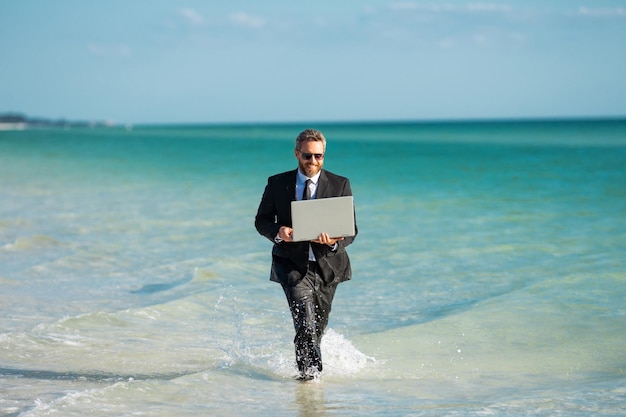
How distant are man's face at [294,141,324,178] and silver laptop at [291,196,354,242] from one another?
0.31m

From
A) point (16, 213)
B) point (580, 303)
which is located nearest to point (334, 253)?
point (580, 303)

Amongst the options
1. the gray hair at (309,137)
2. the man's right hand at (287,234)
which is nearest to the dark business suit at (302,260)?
the man's right hand at (287,234)

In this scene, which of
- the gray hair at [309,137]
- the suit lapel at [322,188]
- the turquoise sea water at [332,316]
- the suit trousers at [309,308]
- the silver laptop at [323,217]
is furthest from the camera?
the turquoise sea water at [332,316]

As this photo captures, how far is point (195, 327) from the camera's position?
8.91m

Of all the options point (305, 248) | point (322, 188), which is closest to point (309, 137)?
point (322, 188)

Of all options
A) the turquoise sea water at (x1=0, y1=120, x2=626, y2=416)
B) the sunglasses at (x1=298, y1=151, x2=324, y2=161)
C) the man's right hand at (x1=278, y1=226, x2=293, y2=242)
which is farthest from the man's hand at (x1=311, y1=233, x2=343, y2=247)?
the turquoise sea water at (x1=0, y1=120, x2=626, y2=416)

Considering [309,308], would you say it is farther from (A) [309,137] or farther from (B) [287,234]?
(A) [309,137]

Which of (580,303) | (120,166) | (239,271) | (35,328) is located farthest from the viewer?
(120,166)

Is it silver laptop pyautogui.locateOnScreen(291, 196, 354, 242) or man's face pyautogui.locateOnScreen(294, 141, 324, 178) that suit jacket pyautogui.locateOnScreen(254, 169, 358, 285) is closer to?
man's face pyautogui.locateOnScreen(294, 141, 324, 178)

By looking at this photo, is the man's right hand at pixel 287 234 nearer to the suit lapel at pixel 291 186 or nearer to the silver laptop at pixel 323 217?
the silver laptop at pixel 323 217

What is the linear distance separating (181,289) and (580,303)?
181 inches

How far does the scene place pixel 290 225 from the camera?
6125mm

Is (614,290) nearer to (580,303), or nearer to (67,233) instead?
(580,303)

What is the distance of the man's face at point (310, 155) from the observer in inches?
231
